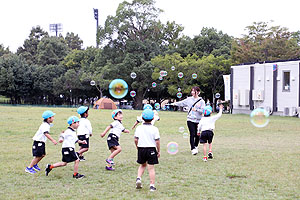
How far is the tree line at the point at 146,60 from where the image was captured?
4319 cm

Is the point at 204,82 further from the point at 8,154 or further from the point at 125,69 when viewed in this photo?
the point at 8,154

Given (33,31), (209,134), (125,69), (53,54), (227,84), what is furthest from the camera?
(33,31)

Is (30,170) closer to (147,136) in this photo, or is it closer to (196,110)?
(147,136)

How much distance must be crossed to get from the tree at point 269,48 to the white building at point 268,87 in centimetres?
633

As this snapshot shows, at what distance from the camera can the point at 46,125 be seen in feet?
24.2

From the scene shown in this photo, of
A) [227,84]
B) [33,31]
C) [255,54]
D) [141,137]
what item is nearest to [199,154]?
[141,137]

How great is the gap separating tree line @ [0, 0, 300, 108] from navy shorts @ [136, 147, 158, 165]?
87.1 feet

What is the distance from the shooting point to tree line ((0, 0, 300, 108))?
4319 cm

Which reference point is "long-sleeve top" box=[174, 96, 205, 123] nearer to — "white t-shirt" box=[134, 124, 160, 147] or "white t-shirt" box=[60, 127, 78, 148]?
"white t-shirt" box=[134, 124, 160, 147]

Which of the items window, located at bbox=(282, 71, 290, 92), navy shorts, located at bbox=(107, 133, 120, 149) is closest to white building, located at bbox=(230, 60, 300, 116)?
window, located at bbox=(282, 71, 290, 92)

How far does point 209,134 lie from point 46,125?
4.01 metres

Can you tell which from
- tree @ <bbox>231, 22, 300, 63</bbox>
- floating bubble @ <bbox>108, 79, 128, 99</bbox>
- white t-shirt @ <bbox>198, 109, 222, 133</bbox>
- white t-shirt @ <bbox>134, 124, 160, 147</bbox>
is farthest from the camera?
tree @ <bbox>231, 22, 300, 63</bbox>

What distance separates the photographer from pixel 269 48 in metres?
42.0

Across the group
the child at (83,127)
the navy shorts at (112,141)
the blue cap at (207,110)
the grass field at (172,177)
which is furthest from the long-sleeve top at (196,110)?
the child at (83,127)
